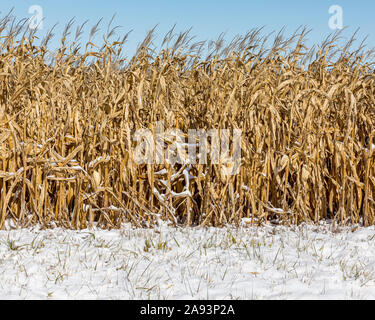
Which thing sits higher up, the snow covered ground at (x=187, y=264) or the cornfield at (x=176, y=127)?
the cornfield at (x=176, y=127)

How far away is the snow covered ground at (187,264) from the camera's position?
230cm

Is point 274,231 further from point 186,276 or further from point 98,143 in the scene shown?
point 98,143

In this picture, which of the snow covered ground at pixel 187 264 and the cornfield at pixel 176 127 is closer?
the snow covered ground at pixel 187 264

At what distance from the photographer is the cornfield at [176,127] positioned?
333 cm

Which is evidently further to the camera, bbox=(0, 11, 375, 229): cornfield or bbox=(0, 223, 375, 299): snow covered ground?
bbox=(0, 11, 375, 229): cornfield

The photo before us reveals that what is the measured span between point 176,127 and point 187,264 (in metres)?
1.19

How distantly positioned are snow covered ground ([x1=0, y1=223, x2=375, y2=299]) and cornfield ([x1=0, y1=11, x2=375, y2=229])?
0.67ft

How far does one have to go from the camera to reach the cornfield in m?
3.33

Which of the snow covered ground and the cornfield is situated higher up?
the cornfield

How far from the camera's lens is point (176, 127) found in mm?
3498

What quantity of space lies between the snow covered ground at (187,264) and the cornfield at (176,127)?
20cm

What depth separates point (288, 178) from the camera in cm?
375

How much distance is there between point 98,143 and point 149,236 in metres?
0.77
